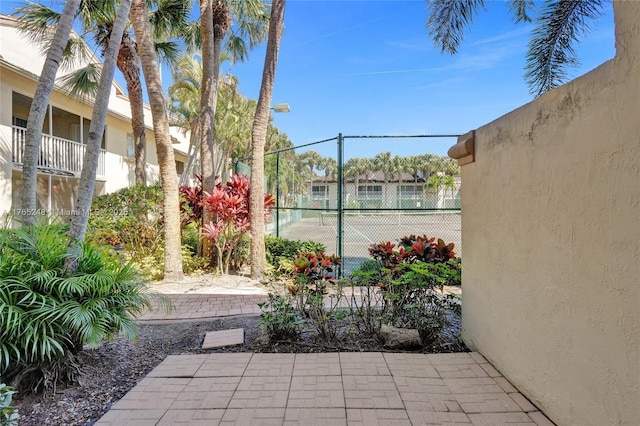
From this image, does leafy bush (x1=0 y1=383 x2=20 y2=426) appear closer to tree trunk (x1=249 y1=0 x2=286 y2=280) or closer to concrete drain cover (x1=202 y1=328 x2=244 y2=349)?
concrete drain cover (x1=202 y1=328 x2=244 y2=349)

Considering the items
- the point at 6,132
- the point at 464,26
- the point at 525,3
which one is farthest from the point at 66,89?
the point at 525,3

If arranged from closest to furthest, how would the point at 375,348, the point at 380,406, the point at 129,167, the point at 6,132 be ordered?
the point at 380,406 → the point at 375,348 → the point at 6,132 → the point at 129,167

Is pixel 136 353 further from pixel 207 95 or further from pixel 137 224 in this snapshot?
pixel 207 95

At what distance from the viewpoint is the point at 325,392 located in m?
2.65

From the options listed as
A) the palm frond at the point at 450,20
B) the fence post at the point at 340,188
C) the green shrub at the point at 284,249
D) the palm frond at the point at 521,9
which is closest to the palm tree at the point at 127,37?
the green shrub at the point at 284,249

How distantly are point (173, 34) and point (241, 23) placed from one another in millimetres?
2284

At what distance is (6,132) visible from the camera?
948 centimetres

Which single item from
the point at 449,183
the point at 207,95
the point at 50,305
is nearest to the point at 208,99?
the point at 207,95

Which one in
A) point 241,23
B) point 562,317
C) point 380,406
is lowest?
point 380,406

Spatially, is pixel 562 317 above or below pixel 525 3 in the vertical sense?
below

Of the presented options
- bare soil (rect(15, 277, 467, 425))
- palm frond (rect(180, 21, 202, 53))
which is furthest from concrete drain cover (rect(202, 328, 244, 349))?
palm frond (rect(180, 21, 202, 53))

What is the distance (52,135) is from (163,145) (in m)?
7.41

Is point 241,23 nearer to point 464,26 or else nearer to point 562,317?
point 464,26

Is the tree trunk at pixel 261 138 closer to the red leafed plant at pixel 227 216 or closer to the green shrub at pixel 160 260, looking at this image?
the red leafed plant at pixel 227 216
